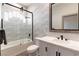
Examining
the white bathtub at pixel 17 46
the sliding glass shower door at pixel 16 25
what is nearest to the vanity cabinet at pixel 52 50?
the white bathtub at pixel 17 46

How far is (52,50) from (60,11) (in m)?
0.88

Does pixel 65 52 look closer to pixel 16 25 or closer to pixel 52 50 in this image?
pixel 52 50

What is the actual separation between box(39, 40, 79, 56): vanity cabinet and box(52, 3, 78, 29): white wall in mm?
529

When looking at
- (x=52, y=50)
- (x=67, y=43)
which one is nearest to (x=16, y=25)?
(x=52, y=50)

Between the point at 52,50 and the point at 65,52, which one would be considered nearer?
the point at 65,52

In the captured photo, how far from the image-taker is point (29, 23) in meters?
1.72

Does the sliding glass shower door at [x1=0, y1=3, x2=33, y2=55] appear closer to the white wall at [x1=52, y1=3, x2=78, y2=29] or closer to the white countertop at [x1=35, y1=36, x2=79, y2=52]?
the white countertop at [x1=35, y1=36, x2=79, y2=52]

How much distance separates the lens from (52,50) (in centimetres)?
146

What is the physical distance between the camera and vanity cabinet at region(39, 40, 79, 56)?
3.82ft

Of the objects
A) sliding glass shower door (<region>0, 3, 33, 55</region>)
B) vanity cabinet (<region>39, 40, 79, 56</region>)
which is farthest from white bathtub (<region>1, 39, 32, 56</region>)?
vanity cabinet (<region>39, 40, 79, 56</region>)

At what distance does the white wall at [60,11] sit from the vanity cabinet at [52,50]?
529 mm

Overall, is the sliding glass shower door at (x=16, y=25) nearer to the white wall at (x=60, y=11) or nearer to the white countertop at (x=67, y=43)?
the white countertop at (x=67, y=43)

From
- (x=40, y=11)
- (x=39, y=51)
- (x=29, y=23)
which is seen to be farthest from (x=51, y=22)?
(x=39, y=51)

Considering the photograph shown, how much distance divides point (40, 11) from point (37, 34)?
0.51 m
